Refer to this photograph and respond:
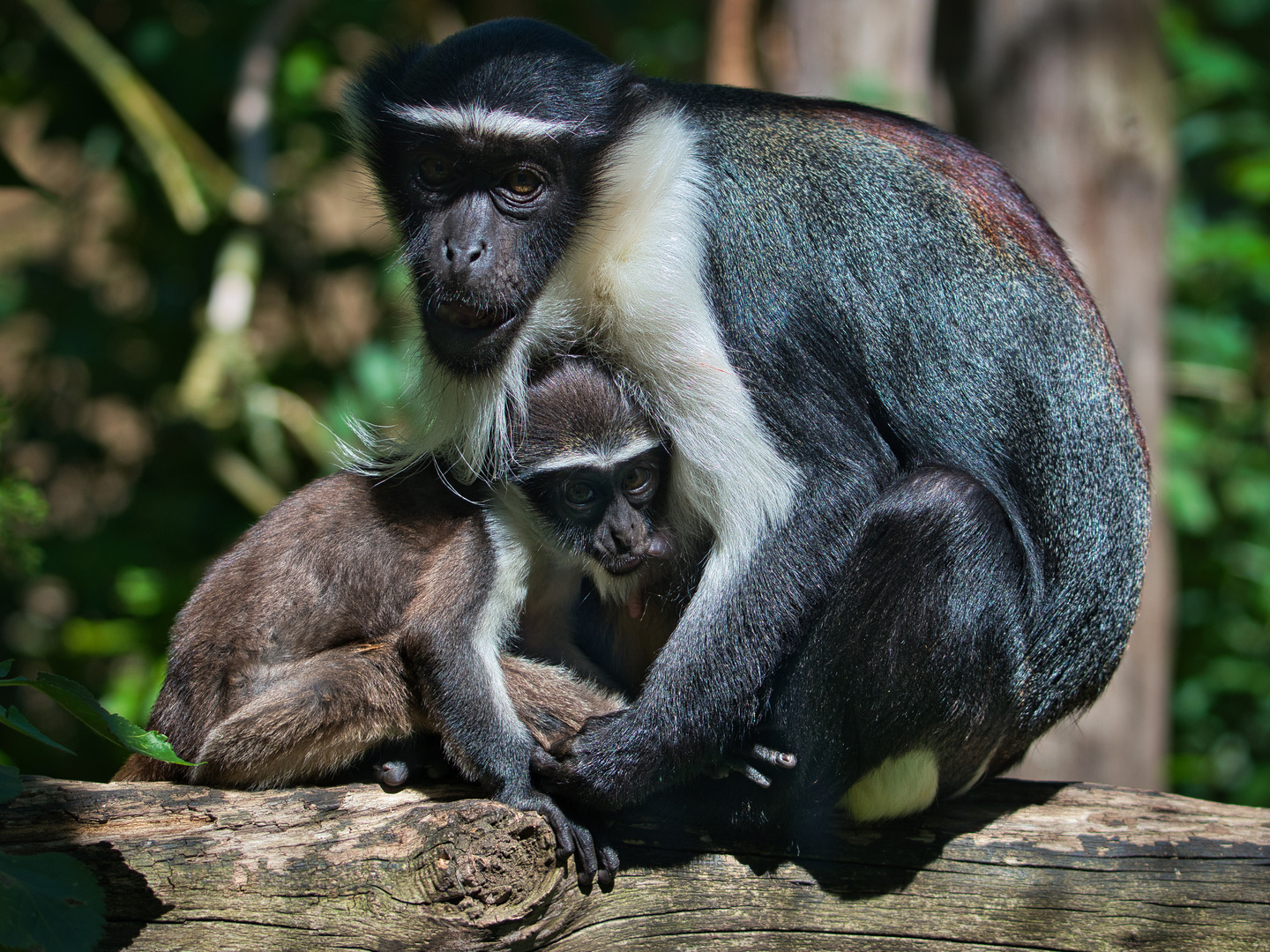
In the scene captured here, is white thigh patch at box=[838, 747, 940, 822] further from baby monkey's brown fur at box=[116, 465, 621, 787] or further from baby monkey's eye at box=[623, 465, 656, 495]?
baby monkey's eye at box=[623, 465, 656, 495]

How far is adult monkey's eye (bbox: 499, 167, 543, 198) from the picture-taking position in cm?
342

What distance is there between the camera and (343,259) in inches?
275

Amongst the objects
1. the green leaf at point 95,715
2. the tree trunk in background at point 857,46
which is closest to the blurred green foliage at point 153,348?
the tree trunk in background at point 857,46

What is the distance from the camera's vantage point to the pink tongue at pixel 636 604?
376 cm

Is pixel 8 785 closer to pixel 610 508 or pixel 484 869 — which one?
pixel 484 869

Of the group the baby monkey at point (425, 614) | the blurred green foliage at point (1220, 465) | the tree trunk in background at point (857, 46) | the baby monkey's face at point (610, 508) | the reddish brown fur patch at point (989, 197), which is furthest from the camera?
the blurred green foliage at point (1220, 465)

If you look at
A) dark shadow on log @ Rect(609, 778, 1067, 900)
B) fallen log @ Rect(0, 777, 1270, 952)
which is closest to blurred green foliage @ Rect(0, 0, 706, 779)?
fallen log @ Rect(0, 777, 1270, 952)

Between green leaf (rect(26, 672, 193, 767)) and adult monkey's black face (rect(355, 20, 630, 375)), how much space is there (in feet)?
4.44

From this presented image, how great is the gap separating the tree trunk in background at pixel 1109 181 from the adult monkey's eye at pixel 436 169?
3764mm

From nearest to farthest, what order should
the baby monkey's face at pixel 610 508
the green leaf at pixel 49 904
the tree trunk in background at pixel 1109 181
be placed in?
the green leaf at pixel 49 904 < the baby monkey's face at pixel 610 508 < the tree trunk in background at pixel 1109 181

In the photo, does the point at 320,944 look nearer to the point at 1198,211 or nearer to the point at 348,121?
the point at 348,121

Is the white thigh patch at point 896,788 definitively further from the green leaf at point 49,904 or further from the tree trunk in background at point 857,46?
the tree trunk in background at point 857,46

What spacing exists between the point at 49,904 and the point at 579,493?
177cm

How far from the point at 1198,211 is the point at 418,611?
749cm
